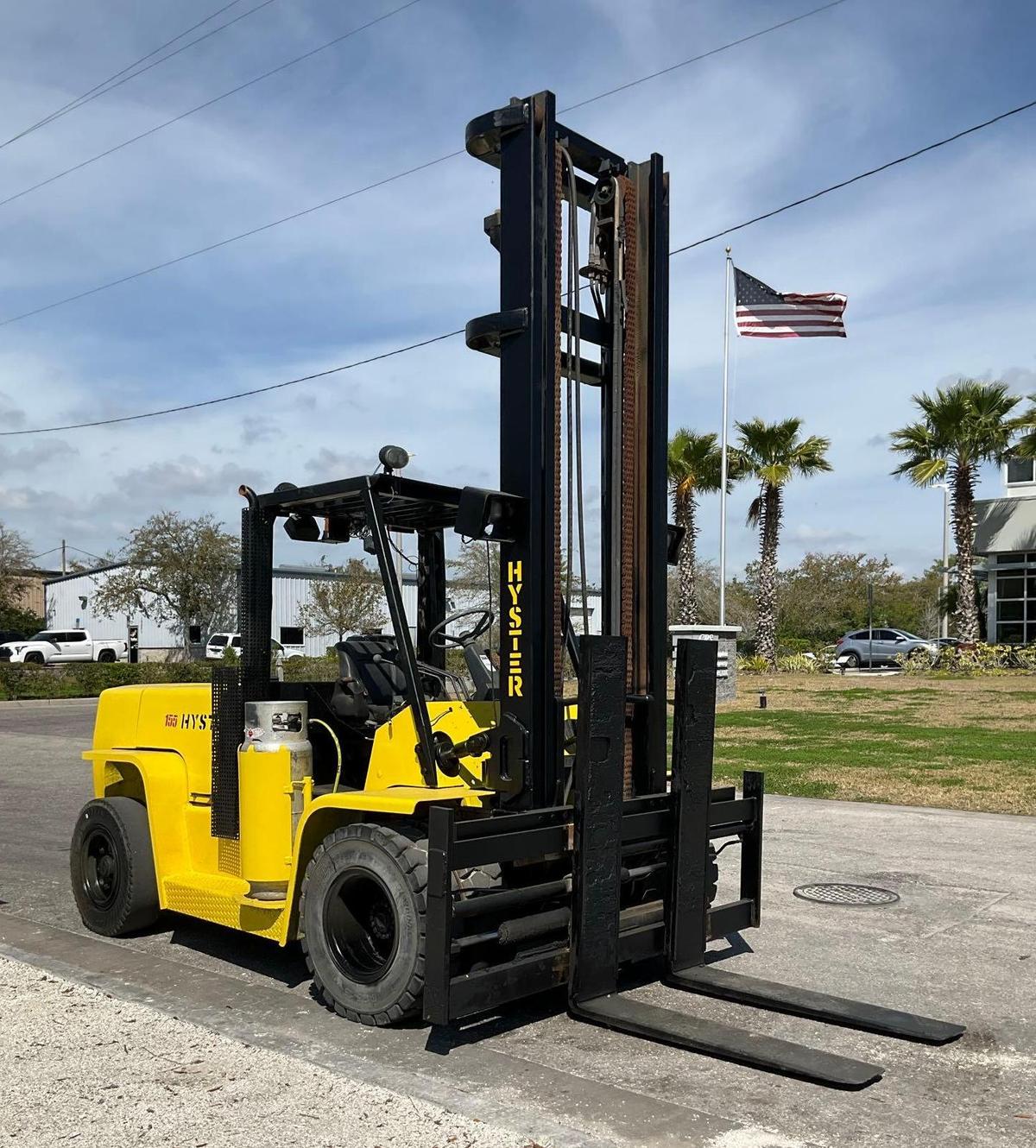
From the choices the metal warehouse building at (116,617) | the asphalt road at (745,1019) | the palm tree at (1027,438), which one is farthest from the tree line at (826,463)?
the asphalt road at (745,1019)

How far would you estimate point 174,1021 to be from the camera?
5340 mm

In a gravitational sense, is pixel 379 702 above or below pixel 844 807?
above

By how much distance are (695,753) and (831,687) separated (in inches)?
1001

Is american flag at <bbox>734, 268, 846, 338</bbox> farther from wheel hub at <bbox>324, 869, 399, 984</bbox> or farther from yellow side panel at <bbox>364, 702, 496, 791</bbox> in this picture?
wheel hub at <bbox>324, 869, 399, 984</bbox>

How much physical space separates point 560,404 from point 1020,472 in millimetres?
39133

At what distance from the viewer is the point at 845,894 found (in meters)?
8.22

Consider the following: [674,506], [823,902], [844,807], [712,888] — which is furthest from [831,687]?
[712,888]

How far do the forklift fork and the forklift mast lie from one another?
0.32 meters

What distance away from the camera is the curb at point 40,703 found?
104ft

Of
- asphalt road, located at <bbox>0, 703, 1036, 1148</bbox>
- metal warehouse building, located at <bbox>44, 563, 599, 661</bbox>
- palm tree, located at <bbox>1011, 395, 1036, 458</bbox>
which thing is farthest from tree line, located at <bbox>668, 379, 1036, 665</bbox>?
asphalt road, located at <bbox>0, 703, 1036, 1148</bbox>

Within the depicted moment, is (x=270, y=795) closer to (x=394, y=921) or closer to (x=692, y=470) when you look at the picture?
(x=394, y=921)

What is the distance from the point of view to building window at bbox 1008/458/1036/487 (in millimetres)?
40344

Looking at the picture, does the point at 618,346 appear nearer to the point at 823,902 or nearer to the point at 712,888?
the point at 712,888

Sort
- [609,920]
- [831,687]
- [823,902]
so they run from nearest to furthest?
[609,920] → [823,902] → [831,687]
